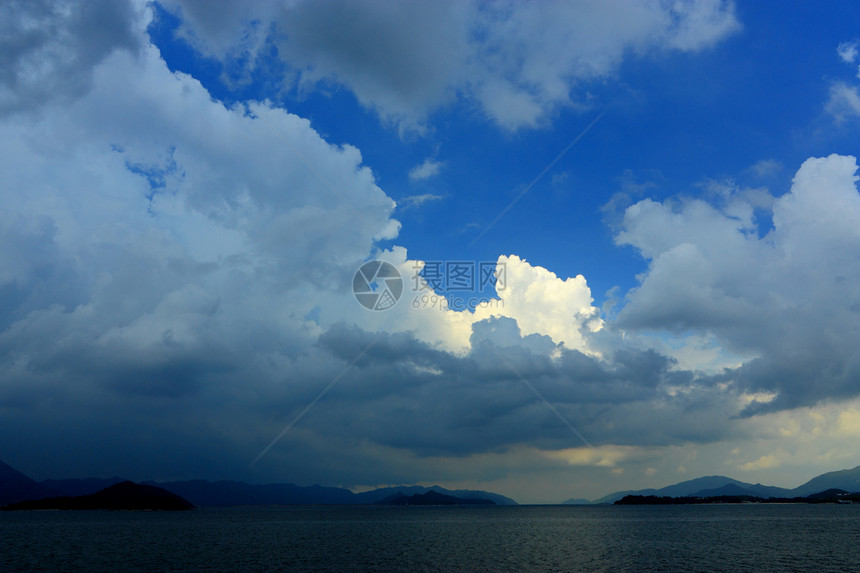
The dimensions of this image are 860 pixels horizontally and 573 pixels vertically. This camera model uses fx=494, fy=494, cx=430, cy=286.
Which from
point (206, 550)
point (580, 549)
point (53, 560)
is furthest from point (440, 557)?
point (53, 560)

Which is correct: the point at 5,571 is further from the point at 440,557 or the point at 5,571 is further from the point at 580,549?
the point at 580,549

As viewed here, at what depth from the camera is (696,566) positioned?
74.6 m

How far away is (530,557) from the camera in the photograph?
286 feet

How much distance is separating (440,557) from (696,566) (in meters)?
41.4

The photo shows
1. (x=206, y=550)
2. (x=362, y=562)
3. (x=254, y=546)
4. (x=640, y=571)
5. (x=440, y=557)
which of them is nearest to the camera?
(x=640, y=571)

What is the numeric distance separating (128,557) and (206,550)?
1514cm

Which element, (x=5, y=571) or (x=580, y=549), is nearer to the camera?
(x=5, y=571)

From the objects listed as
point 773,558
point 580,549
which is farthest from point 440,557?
point 773,558

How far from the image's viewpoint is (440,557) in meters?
88.8

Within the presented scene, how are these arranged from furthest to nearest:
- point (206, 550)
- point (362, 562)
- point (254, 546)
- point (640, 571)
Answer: point (254, 546) → point (206, 550) → point (362, 562) → point (640, 571)

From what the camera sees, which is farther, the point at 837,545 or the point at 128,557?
the point at 837,545

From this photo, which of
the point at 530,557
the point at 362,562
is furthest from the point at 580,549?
the point at 362,562

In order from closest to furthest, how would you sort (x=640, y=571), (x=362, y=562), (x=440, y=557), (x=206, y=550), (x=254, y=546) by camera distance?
(x=640, y=571), (x=362, y=562), (x=440, y=557), (x=206, y=550), (x=254, y=546)

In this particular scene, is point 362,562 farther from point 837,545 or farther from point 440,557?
point 837,545
